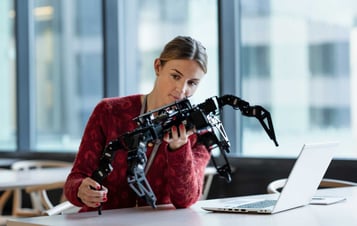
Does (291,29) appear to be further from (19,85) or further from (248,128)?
(19,85)

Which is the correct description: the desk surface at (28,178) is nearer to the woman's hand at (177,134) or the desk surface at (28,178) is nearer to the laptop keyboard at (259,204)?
the laptop keyboard at (259,204)

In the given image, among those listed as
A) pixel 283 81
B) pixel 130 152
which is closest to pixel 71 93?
pixel 283 81

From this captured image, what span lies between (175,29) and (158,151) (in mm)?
2538

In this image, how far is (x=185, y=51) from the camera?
199 centimetres

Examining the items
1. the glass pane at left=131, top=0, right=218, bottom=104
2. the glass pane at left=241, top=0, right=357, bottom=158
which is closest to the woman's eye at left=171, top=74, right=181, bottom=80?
the glass pane at left=241, top=0, right=357, bottom=158

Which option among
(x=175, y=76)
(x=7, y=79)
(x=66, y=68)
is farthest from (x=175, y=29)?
(x=175, y=76)

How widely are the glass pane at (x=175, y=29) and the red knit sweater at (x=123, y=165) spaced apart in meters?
1.89

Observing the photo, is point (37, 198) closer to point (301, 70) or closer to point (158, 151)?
point (301, 70)

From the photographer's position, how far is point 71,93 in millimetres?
5465

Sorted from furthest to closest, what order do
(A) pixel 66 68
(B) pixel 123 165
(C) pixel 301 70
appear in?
(A) pixel 66 68 → (C) pixel 301 70 → (B) pixel 123 165

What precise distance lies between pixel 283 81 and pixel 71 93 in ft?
7.02

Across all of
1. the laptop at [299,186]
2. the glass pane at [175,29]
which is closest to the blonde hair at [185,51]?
the laptop at [299,186]

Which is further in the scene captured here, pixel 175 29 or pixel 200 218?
pixel 175 29

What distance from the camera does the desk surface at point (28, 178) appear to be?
3.23 metres
